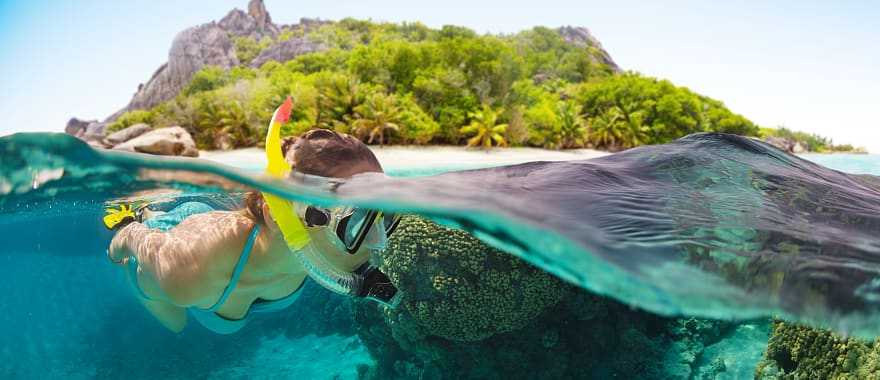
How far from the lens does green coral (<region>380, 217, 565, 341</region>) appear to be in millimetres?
4672

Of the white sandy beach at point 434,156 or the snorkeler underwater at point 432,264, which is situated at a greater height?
the snorkeler underwater at point 432,264

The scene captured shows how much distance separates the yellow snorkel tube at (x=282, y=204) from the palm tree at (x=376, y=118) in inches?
952

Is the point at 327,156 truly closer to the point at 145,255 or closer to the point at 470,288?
the point at 145,255

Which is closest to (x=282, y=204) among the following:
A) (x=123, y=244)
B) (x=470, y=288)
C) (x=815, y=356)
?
(x=123, y=244)

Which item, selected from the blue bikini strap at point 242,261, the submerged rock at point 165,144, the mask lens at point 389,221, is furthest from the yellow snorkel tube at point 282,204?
the submerged rock at point 165,144

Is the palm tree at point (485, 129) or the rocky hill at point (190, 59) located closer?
the palm tree at point (485, 129)

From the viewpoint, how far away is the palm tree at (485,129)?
27.3 metres

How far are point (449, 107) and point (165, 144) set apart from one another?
15.8 m

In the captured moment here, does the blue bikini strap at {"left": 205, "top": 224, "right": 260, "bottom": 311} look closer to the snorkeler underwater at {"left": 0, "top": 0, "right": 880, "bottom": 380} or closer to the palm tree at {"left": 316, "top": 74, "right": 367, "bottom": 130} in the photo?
the snorkeler underwater at {"left": 0, "top": 0, "right": 880, "bottom": 380}

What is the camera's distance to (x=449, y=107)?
98.4 ft

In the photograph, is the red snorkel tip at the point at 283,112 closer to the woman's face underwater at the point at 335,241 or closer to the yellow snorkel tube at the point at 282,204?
the yellow snorkel tube at the point at 282,204

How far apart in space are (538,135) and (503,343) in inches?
1032


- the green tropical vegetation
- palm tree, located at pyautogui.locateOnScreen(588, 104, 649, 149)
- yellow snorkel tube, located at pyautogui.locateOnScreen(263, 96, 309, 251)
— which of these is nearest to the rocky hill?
the green tropical vegetation

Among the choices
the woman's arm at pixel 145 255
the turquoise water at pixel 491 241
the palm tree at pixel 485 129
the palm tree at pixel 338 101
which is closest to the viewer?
the turquoise water at pixel 491 241
